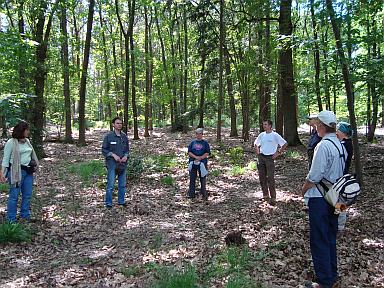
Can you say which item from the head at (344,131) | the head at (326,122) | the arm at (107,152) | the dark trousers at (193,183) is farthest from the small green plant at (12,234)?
the head at (344,131)

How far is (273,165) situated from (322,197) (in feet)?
14.8

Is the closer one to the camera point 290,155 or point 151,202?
point 151,202

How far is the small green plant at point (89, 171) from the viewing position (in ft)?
38.6

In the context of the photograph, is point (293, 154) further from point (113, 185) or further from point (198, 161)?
point (113, 185)

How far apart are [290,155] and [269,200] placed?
6.09 m

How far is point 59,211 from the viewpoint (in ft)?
27.3

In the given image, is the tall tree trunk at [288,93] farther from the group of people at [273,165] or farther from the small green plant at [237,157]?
the group of people at [273,165]

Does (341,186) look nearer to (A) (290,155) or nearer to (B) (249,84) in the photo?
(A) (290,155)

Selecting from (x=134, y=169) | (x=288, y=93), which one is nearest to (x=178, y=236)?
(x=134, y=169)

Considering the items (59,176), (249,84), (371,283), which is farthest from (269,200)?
(249,84)

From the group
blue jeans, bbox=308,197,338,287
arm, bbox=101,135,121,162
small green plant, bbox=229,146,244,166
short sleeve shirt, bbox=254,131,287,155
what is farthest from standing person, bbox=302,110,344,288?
small green plant, bbox=229,146,244,166

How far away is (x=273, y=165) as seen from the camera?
8.65m

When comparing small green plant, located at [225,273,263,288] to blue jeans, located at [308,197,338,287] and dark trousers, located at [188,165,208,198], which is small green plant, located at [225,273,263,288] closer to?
blue jeans, located at [308,197,338,287]

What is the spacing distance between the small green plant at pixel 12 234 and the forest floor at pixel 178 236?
0.12m
